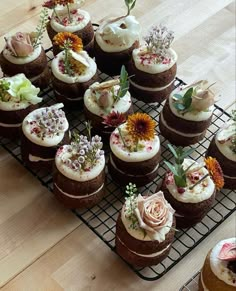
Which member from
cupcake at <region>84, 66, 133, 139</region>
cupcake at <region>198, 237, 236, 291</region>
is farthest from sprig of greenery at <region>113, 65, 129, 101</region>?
cupcake at <region>198, 237, 236, 291</region>

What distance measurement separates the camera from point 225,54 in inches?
62.3

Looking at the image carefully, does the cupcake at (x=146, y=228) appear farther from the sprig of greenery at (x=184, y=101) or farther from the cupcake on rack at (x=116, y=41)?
the cupcake on rack at (x=116, y=41)

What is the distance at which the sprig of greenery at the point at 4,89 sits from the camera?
1.26 metres

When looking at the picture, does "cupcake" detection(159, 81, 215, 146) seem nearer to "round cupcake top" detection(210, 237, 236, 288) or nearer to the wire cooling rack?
the wire cooling rack

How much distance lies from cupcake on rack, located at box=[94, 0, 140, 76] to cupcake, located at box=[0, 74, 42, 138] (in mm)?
214

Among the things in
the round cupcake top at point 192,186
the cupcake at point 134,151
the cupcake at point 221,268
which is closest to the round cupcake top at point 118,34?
the cupcake at point 134,151

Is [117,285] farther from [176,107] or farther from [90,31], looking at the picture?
[90,31]

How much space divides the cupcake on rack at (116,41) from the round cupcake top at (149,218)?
1.43 feet

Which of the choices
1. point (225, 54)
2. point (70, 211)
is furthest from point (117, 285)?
point (225, 54)

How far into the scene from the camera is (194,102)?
4.17 feet

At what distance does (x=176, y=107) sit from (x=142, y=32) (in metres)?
0.39

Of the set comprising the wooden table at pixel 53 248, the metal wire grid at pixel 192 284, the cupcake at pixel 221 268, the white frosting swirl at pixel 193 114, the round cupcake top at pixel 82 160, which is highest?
the round cupcake top at pixel 82 160

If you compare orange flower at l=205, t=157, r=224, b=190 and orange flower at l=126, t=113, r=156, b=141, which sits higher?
orange flower at l=126, t=113, r=156, b=141

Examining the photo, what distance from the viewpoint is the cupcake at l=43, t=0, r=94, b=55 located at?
1422 mm
